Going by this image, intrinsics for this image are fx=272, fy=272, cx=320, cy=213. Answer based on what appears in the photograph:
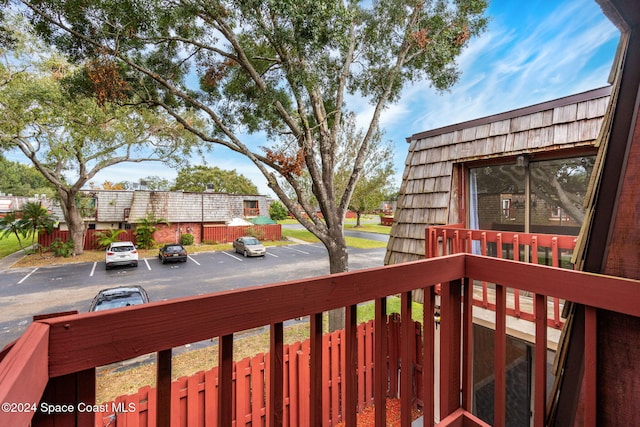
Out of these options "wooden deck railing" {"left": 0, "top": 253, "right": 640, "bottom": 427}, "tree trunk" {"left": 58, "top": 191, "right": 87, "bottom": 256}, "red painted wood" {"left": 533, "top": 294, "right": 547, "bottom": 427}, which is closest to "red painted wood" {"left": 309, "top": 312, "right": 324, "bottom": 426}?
"wooden deck railing" {"left": 0, "top": 253, "right": 640, "bottom": 427}

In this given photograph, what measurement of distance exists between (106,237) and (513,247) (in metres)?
16.9

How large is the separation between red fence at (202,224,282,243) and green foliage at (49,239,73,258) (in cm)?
606

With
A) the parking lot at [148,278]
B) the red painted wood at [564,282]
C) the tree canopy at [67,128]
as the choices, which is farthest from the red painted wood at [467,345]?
the parking lot at [148,278]

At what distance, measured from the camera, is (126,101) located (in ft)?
15.2

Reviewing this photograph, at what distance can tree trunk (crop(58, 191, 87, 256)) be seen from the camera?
12023 mm

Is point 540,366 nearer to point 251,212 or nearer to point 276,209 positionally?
point 251,212

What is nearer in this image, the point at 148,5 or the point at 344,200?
the point at 148,5

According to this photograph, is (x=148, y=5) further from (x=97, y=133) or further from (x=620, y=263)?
(x=97, y=133)

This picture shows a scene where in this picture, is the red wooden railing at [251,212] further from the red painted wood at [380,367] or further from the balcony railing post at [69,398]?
the balcony railing post at [69,398]

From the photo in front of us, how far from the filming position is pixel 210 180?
2778 cm

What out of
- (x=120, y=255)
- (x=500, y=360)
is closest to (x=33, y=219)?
(x=120, y=255)

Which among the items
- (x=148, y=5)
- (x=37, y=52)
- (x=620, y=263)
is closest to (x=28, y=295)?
(x=37, y=52)

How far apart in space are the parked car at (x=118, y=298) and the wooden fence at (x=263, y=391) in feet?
8.69

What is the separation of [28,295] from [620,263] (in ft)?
37.7
